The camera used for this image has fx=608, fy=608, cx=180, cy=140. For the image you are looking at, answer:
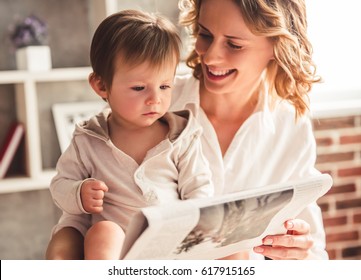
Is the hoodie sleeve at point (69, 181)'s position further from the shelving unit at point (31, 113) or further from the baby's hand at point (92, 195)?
the shelving unit at point (31, 113)

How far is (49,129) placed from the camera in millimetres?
1938

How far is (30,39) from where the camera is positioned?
1939 millimetres

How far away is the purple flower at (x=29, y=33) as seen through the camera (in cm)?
194

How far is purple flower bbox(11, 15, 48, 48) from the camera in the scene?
6.36ft

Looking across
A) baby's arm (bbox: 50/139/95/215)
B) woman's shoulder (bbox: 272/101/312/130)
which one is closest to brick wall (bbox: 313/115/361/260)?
woman's shoulder (bbox: 272/101/312/130)

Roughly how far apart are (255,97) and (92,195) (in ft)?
1.83

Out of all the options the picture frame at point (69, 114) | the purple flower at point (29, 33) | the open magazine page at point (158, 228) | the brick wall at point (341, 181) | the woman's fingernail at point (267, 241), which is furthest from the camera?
the brick wall at point (341, 181)

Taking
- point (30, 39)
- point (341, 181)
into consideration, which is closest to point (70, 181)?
point (30, 39)

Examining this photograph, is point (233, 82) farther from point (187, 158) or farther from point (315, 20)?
point (315, 20)

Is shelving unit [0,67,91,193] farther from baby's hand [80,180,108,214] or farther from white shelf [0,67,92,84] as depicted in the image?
baby's hand [80,180,108,214]

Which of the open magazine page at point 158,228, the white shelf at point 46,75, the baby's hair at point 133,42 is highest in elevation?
the white shelf at point 46,75

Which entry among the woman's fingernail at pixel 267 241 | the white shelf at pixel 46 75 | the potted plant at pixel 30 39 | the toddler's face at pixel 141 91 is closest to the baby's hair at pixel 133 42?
the toddler's face at pixel 141 91

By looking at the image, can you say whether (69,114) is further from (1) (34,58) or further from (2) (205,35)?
(2) (205,35)

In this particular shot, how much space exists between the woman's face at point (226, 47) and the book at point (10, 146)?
2.57 ft
